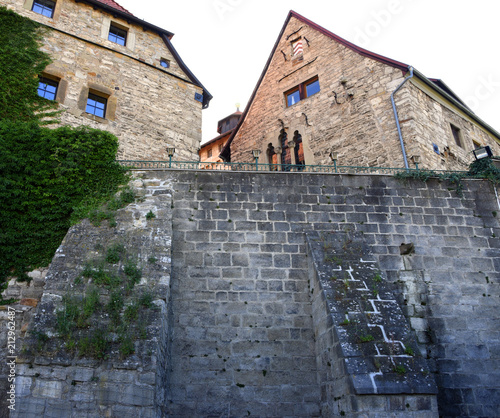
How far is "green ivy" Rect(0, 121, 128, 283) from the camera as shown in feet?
25.8

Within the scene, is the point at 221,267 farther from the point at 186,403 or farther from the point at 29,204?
the point at 29,204

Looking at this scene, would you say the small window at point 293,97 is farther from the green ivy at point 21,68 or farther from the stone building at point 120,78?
the green ivy at point 21,68

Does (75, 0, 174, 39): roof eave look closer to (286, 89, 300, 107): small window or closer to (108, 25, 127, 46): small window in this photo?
(108, 25, 127, 46): small window

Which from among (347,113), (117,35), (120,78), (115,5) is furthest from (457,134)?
(115,5)

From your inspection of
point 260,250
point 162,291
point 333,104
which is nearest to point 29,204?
point 162,291

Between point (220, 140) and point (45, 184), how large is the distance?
21.9m

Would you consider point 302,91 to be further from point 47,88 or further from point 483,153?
point 47,88

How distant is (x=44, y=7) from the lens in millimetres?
12875

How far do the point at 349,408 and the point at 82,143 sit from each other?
24.3ft

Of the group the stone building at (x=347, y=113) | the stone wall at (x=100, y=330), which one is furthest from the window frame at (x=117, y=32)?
the stone wall at (x=100, y=330)

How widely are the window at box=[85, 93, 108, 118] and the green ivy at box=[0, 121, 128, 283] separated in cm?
339

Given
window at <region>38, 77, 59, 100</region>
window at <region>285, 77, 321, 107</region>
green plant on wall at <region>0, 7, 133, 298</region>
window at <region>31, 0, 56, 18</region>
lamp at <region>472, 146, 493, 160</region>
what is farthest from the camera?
window at <region>285, 77, 321, 107</region>

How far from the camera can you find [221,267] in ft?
27.1

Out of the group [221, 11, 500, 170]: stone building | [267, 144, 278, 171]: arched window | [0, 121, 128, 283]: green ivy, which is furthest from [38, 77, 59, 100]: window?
[267, 144, 278, 171]: arched window
